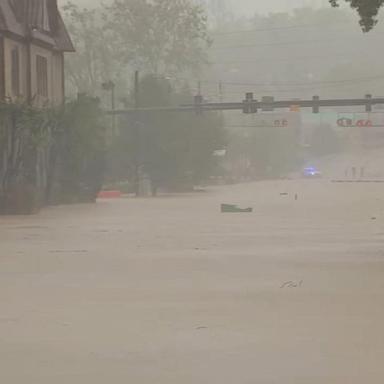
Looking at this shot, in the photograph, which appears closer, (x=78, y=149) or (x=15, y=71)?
(x=15, y=71)

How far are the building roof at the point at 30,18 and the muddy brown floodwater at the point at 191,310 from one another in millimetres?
18436

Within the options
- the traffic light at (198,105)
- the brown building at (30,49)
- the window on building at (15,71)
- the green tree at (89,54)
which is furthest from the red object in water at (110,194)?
the green tree at (89,54)

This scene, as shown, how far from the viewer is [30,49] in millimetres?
45469

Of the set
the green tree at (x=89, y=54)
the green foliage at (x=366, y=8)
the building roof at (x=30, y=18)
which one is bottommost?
the green foliage at (x=366, y=8)

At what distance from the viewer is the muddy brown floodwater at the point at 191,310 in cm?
Answer: 971

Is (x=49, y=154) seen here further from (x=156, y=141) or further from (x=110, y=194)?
(x=156, y=141)

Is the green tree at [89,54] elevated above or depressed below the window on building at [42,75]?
above

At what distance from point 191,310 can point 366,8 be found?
9628 millimetres

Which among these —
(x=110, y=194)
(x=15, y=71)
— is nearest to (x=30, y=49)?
(x=15, y=71)

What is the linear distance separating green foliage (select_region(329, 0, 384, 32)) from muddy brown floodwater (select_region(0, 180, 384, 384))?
193 inches

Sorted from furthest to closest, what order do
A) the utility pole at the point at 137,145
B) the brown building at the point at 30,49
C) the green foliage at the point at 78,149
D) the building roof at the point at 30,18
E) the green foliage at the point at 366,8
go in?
1. the utility pole at the point at 137,145
2. the green foliage at the point at 78,149
3. the building roof at the point at 30,18
4. the brown building at the point at 30,49
5. the green foliage at the point at 366,8

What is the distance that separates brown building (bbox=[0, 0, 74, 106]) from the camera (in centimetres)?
4222

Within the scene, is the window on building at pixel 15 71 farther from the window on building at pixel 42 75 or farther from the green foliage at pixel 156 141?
the green foliage at pixel 156 141

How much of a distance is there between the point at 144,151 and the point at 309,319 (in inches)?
2488
